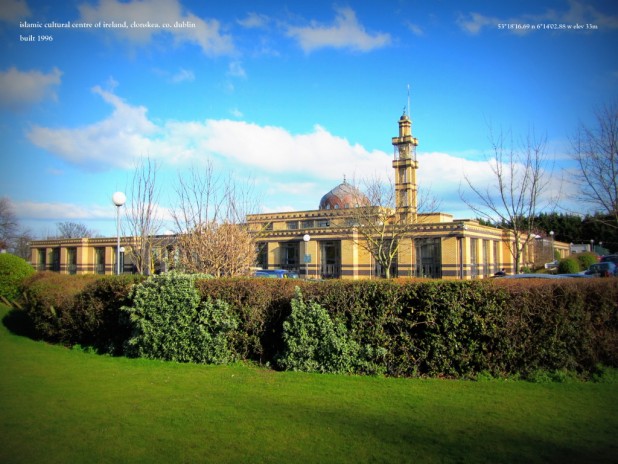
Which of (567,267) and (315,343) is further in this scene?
(567,267)

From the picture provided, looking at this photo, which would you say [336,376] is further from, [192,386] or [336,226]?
[336,226]

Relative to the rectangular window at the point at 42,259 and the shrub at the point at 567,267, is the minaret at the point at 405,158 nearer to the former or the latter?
the shrub at the point at 567,267

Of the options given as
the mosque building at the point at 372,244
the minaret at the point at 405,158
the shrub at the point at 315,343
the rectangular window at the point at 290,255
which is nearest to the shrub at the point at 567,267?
the mosque building at the point at 372,244

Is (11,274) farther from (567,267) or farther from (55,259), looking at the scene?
(55,259)

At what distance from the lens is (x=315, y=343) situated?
8.90 meters

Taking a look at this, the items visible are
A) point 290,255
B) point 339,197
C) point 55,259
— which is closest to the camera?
point 290,255

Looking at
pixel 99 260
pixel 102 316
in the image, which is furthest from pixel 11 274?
pixel 99 260

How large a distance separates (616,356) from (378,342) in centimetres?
392

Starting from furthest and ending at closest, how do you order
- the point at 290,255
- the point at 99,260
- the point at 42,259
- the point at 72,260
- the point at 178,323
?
the point at 42,259
the point at 72,260
the point at 99,260
the point at 290,255
the point at 178,323

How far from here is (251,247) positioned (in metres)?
16.8

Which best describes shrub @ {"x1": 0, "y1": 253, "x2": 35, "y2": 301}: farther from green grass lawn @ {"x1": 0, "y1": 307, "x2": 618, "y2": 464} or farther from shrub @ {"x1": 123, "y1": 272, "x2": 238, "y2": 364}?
green grass lawn @ {"x1": 0, "y1": 307, "x2": 618, "y2": 464}

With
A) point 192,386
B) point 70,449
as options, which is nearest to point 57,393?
point 192,386

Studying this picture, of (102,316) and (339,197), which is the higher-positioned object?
(339,197)

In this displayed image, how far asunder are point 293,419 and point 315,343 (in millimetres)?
2825
